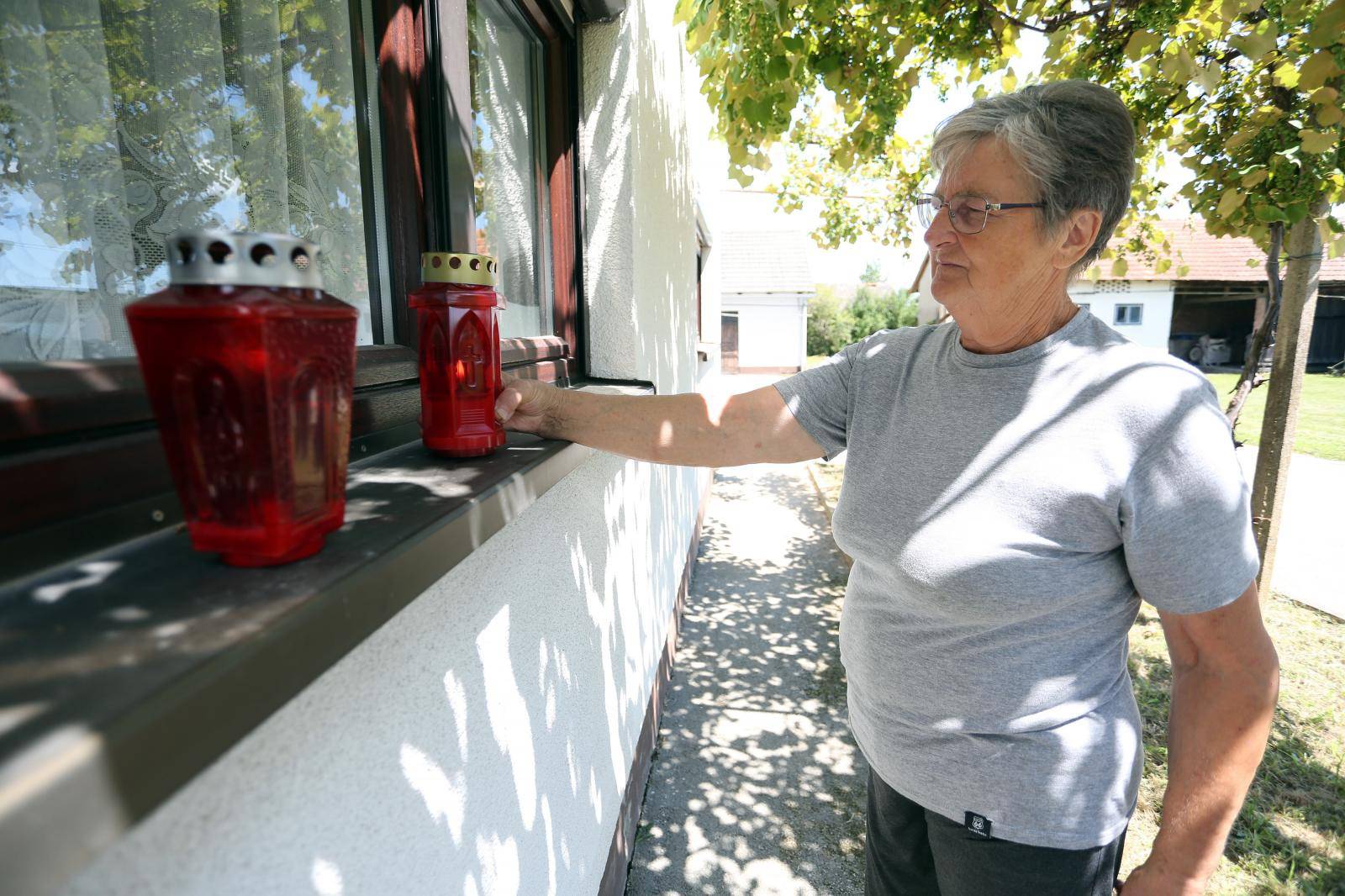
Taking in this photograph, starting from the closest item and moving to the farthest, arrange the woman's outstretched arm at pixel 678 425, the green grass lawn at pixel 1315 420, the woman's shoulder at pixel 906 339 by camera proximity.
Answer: the woman's outstretched arm at pixel 678 425 < the woman's shoulder at pixel 906 339 < the green grass lawn at pixel 1315 420

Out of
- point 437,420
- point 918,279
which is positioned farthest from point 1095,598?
point 918,279

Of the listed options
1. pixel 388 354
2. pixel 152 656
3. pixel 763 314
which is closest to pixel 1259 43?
pixel 388 354

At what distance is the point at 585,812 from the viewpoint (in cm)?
214

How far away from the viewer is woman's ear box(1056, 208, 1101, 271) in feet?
4.78

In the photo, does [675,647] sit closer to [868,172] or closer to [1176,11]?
[1176,11]

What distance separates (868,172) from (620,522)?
751cm

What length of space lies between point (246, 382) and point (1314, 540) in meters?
8.45

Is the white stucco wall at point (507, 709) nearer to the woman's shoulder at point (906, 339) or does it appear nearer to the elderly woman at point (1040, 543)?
the elderly woman at point (1040, 543)

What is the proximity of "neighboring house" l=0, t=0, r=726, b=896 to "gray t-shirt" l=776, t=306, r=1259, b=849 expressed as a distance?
30.9 inches

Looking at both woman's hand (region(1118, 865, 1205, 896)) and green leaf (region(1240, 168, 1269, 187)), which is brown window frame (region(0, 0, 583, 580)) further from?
green leaf (region(1240, 168, 1269, 187))

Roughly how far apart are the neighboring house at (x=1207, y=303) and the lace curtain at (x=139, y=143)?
26232 mm

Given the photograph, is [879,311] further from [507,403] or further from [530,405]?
[507,403]

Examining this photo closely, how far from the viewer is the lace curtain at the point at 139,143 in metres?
0.88

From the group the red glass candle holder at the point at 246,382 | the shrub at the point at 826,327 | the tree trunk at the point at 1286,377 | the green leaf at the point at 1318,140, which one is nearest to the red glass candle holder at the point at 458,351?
the red glass candle holder at the point at 246,382
